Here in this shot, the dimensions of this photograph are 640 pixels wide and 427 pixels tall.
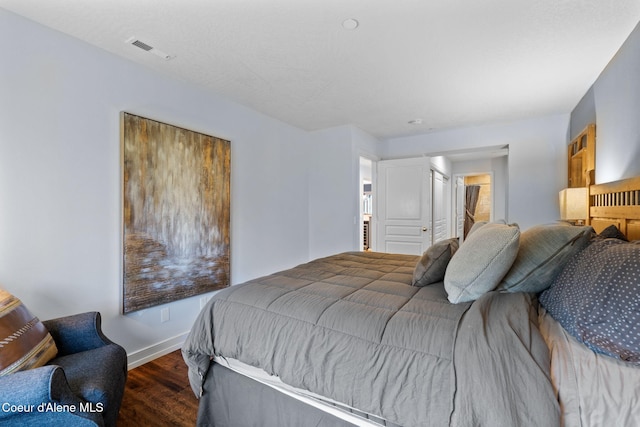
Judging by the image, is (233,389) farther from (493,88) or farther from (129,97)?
(493,88)

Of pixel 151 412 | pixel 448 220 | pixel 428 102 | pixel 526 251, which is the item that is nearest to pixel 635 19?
pixel 428 102

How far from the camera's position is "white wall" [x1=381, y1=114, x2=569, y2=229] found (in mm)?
3590

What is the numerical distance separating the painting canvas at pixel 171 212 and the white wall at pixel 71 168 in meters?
0.10

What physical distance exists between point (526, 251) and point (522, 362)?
2.01ft

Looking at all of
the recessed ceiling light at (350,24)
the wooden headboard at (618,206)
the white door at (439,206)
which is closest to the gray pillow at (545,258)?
the wooden headboard at (618,206)

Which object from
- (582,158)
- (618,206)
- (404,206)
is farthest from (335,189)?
(618,206)

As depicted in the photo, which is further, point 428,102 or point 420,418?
point 428,102

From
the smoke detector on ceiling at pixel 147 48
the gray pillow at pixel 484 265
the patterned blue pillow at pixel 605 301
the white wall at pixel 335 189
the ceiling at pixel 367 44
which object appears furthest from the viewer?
the white wall at pixel 335 189

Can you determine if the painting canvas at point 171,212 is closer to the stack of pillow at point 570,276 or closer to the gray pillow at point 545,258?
the stack of pillow at point 570,276

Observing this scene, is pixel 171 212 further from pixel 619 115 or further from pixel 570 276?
pixel 619 115

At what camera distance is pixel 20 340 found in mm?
1290

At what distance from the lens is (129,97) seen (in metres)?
2.29

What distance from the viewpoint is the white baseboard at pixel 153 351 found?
2287mm

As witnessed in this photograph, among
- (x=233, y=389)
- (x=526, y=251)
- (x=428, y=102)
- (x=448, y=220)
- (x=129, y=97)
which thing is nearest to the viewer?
(x=526, y=251)
